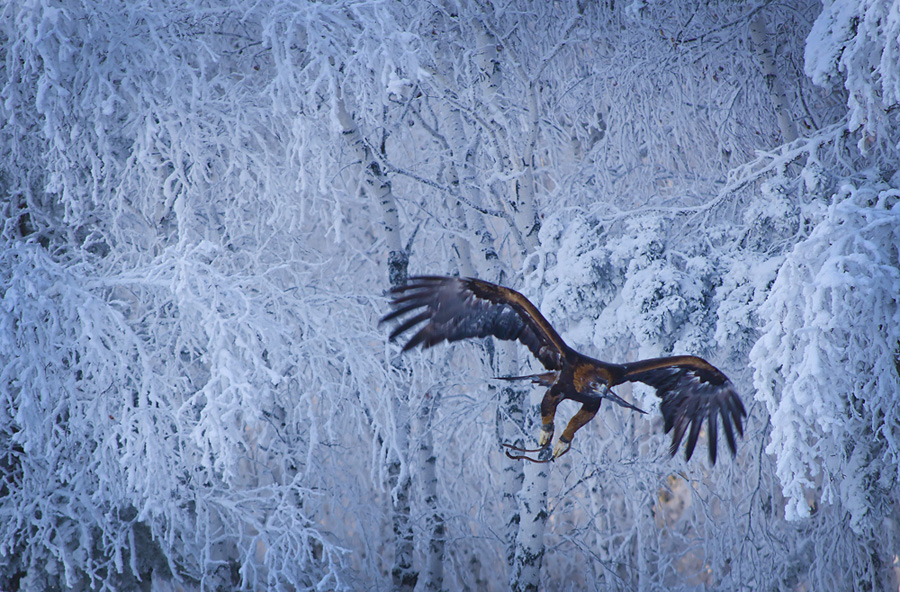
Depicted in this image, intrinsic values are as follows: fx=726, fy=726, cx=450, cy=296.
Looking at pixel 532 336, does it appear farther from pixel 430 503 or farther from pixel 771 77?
pixel 430 503

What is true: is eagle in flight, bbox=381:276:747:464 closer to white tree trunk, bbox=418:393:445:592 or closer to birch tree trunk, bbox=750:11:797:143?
birch tree trunk, bbox=750:11:797:143

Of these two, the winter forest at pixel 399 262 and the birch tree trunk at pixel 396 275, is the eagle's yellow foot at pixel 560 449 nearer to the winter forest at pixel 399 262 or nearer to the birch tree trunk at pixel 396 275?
the winter forest at pixel 399 262

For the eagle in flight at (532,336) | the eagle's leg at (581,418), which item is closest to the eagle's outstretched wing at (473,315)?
the eagle in flight at (532,336)

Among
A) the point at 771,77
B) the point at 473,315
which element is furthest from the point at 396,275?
the point at 771,77

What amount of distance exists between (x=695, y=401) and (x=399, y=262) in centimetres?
274

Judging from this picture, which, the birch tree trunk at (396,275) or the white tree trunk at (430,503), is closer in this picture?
the birch tree trunk at (396,275)

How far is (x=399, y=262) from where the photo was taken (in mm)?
5855

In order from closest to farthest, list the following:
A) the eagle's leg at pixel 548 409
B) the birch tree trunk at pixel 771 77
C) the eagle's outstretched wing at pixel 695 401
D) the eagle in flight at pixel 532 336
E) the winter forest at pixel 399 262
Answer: the eagle in flight at pixel 532 336
the eagle's leg at pixel 548 409
the eagle's outstretched wing at pixel 695 401
the winter forest at pixel 399 262
the birch tree trunk at pixel 771 77

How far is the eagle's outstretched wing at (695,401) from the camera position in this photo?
3.66m

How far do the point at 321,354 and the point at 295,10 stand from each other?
2.35m

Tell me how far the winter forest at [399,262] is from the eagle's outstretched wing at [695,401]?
23 centimetres

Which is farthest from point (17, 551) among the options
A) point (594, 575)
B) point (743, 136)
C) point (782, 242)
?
point (743, 136)

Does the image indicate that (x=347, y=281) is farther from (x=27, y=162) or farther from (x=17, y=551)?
(x=17, y=551)

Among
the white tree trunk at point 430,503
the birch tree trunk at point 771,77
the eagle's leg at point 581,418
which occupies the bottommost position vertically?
the white tree trunk at point 430,503
